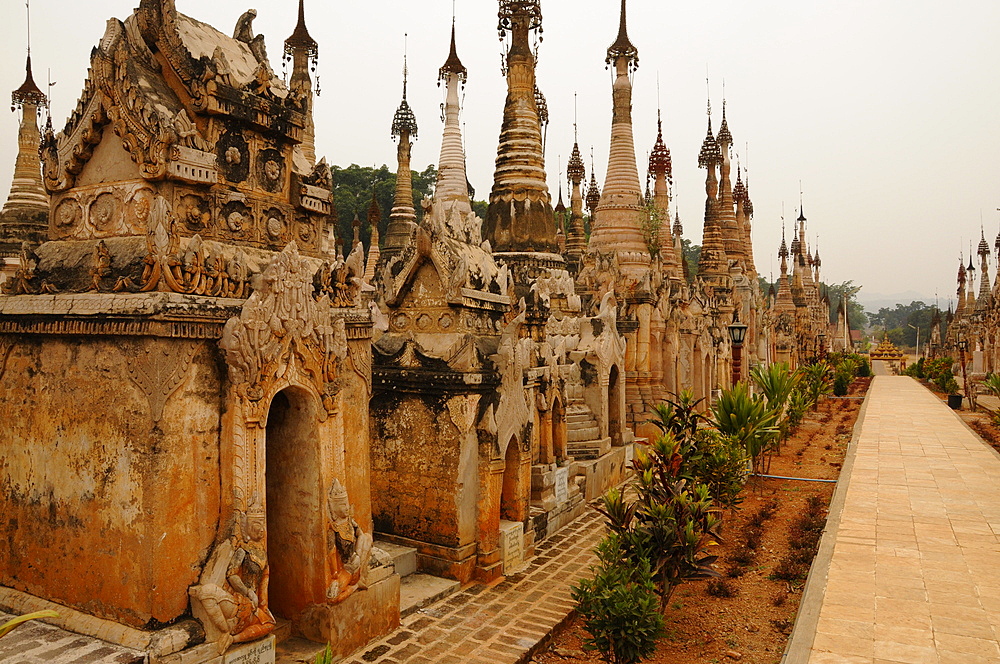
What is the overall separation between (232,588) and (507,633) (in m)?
2.78

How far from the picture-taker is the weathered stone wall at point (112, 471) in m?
Answer: 4.79

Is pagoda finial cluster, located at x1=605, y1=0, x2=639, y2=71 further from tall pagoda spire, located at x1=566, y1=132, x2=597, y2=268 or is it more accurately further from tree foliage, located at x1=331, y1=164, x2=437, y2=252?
tree foliage, located at x1=331, y1=164, x2=437, y2=252

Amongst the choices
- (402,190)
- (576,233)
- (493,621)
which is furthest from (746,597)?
(402,190)

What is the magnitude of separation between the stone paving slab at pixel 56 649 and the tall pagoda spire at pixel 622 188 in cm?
1482

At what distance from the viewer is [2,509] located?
217 inches

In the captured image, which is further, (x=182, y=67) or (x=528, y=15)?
(x=528, y=15)

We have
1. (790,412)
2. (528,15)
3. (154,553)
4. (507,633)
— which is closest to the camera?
(154,553)

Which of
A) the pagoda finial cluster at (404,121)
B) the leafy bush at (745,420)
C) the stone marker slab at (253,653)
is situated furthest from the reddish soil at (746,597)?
the pagoda finial cluster at (404,121)

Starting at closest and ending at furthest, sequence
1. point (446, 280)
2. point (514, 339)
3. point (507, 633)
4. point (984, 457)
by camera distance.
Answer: point (507, 633) → point (446, 280) → point (514, 339) → point (984, 457)

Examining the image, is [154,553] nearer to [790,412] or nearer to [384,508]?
[384,508]

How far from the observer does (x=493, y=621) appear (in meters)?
6.99

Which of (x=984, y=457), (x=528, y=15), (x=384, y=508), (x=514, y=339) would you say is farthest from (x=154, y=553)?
(x=984, y=457)

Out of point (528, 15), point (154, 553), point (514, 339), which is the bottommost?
point (154, 553)

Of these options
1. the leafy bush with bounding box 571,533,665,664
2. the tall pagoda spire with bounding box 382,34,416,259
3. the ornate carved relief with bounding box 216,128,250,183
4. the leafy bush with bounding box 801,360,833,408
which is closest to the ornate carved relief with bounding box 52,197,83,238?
the ornate carved relief with bounding box 216,128,250,183
